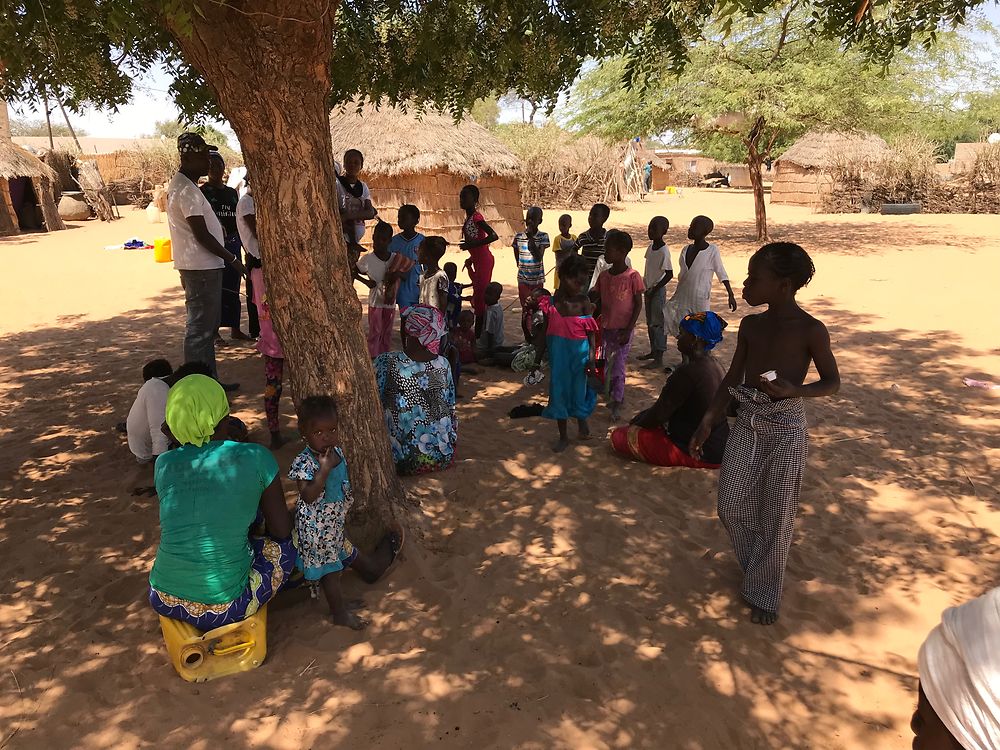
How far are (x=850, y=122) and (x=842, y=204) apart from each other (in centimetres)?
1196

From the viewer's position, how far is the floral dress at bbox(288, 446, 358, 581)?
297cm

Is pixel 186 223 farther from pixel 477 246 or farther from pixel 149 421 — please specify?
pixel 477 246

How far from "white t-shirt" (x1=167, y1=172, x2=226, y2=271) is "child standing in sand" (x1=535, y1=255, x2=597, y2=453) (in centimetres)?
273

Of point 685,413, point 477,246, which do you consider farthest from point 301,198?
point 477,246

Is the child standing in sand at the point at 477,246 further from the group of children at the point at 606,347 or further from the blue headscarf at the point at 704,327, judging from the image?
the blue headscarf at the point at 704,327

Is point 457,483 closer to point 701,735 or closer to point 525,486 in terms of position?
point 525,486

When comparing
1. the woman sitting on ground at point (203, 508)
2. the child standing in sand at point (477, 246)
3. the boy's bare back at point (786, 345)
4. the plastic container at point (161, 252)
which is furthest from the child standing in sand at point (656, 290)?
the plastic container at point (161, 252)

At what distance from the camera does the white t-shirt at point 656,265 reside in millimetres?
6723

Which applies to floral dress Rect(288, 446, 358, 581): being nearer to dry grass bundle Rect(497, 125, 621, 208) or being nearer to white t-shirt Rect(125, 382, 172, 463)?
white t-shirt Rect(125, 382, 172, 463)

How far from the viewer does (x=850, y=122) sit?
15.2 meters

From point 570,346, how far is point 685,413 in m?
0.92

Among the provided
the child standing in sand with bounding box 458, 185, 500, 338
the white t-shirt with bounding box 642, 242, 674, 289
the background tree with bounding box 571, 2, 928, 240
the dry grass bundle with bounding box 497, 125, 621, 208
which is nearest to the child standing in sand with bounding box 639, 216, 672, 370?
the white t-shirt with bounding box 642, 242, 674, 289

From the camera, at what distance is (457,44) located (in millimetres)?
4707

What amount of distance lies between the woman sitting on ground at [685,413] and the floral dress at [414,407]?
4.29 ft
